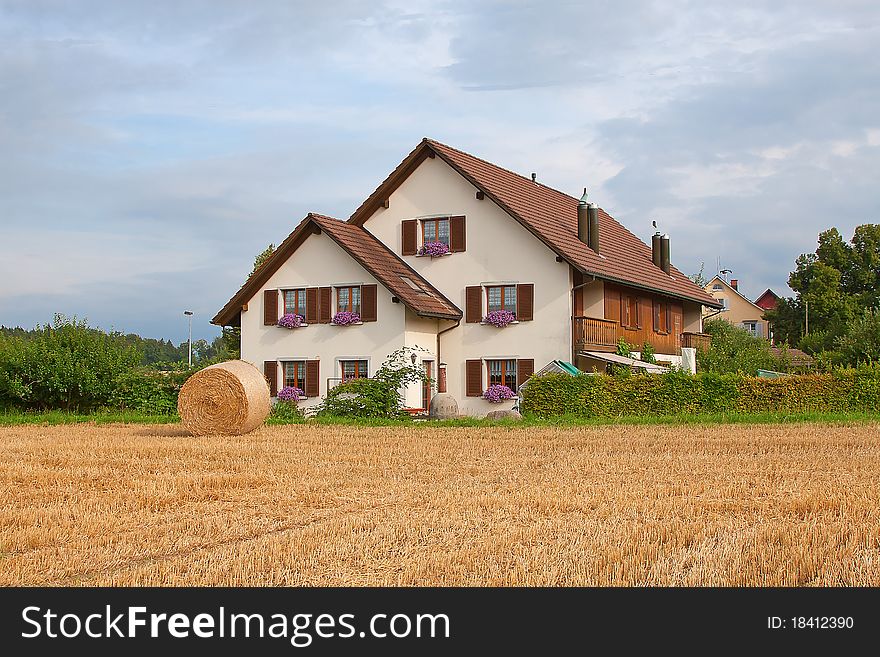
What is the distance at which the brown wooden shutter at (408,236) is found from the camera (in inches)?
1518

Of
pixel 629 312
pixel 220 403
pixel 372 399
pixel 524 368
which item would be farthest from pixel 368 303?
pixel 220 403

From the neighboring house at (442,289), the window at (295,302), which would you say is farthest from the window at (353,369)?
the window at (295,302)

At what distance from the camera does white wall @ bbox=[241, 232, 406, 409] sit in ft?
119

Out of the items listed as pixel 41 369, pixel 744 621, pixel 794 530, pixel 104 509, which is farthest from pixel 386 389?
pixel 744 621

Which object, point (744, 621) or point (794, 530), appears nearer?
point (744, 621)

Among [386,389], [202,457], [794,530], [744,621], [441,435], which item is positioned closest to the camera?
[744,621]

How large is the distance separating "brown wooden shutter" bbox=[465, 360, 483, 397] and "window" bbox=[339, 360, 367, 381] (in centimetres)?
367

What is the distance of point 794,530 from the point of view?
9.17m

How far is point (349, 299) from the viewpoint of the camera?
37000 millimetres

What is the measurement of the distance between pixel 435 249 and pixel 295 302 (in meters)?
5.40

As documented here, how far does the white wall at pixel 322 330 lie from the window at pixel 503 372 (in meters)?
3.65

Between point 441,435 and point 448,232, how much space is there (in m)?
16.2

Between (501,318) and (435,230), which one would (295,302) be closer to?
(435,230)

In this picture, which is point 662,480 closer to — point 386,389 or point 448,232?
point 386,389
